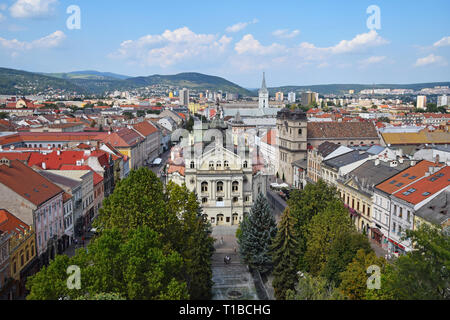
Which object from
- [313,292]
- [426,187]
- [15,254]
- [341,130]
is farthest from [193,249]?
[341,130]

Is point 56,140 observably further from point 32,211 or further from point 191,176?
point 32,211

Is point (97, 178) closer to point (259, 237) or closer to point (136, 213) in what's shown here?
point (259, 237)

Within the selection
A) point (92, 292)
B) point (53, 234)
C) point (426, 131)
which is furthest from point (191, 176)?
point (426, 131)

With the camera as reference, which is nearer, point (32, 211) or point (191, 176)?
point (32, 211)

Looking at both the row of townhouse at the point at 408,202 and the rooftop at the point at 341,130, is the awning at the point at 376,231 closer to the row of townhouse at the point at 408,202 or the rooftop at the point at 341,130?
the row of townhouse at the point at 408,202

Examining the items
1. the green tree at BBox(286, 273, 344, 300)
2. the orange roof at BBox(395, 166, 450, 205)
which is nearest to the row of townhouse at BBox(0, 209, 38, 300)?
the green tree at BBox(286, 273, 344, 300)

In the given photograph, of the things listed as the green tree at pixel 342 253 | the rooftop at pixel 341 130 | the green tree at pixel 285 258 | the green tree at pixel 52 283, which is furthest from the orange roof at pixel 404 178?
the rooftop at pixel 341 130
